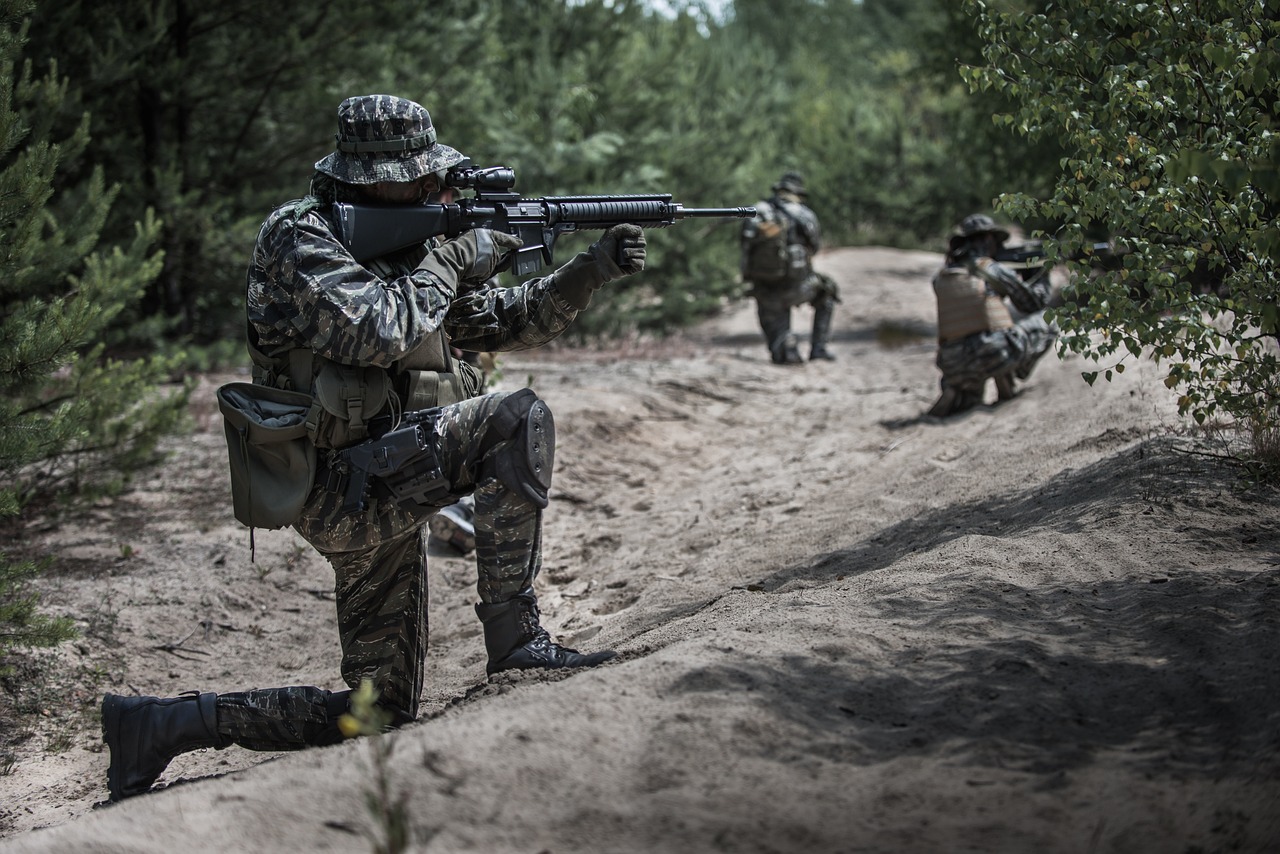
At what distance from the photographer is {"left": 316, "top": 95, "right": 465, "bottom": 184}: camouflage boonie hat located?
430 cm

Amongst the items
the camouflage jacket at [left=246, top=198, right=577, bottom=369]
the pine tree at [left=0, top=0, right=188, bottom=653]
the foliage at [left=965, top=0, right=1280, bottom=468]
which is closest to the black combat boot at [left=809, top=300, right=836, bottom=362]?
the pine tree at [left=0, top=0, right=188, bottom=653]

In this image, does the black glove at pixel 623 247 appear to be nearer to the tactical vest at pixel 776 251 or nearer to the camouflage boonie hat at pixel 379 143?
the camouflage boonie hat at pixel 379 143

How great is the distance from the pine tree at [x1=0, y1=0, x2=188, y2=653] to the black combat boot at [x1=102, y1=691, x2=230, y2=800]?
3.74 ft

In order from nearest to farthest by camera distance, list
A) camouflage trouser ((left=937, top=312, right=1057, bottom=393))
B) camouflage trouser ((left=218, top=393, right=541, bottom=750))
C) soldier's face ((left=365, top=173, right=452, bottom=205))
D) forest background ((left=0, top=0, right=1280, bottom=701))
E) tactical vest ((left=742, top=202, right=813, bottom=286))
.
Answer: camouflage trouser ((left=218, top=393, right=541, bottom=750)) < soldier's face ((left=365, top=173, right=452, bottom=205)) < forest background ((left=0, top=0, right=1280, bottom=701)) < camouflage trouser ((left=937, top=312, right=1057, bottom=393)) < tactical vest ((left=742, top=202, right=813, bottom=286))

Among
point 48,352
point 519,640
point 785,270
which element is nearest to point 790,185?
point 785,270

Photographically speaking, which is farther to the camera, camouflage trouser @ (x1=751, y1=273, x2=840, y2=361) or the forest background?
camouflage trouser @ (x1=751, y1=273, x2=840, y2=361)

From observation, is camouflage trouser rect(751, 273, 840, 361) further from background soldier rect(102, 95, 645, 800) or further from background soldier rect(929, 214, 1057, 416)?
background soldier rect(102, 95, 645, 800)

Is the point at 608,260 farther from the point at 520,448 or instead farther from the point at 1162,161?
the point at 1162,161

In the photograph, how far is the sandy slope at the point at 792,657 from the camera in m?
2.92

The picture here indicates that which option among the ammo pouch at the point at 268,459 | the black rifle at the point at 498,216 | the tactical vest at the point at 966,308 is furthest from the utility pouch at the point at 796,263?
the ammo pouch at the point at 268,459

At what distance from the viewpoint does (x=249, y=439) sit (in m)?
4.25

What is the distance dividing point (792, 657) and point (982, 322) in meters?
6.23

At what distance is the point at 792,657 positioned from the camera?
3.77 m

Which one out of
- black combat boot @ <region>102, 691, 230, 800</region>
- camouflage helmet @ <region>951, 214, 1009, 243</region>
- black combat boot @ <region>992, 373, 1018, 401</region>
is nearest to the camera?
black combat boot @ <region>102, 691, 230, 800</region>
